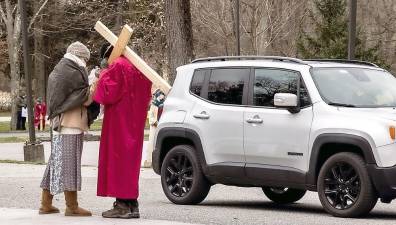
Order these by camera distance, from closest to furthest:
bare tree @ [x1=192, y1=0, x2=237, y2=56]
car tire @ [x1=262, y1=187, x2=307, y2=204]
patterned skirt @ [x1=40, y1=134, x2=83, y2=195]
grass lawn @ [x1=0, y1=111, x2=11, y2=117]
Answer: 1. patterned skirt @ [x1=40, y1=134, x2=83, y2=195]
2. car tire @ [x1=262, y1=187, x2=307, y2=204]
3. bare tree @ [x1=192, y1=0, x2=237, y2=56]
4. grass lawn @ [x1=0, y1=111, x2=11, y2=117]

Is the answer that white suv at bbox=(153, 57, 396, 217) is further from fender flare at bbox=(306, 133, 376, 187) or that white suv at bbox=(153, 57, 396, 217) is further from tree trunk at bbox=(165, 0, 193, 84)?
tree trunk at bbox=(165, 0, 193, 84)

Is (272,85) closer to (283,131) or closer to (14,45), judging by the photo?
(283,131)

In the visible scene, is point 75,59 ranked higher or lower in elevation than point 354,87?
higher

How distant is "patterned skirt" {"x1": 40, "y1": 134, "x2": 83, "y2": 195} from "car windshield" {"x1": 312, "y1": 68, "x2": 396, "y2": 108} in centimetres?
292

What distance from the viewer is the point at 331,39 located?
139 feet

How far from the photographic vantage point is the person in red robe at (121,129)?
34.3 ft

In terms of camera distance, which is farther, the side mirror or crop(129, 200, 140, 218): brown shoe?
the side mirror

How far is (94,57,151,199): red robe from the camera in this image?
1048cm

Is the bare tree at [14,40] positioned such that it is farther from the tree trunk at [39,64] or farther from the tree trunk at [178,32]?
the tree trunk at [178,32]

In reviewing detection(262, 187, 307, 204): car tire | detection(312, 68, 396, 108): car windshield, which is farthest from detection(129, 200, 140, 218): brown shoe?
detection(262, 187, 307, 204): car tire

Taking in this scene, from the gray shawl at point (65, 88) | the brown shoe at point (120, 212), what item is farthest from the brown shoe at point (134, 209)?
the gray shawl at point (65, 88)

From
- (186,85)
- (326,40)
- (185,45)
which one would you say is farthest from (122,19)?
(186,85)

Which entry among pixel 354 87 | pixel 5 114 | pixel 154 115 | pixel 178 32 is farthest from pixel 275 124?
pixel 5 114

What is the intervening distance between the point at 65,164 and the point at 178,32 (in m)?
11.7
